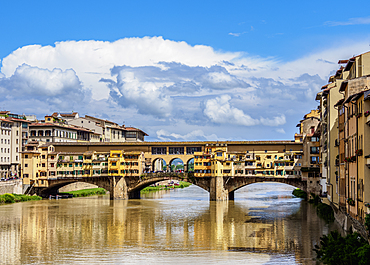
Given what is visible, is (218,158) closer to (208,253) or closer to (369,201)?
(208,253)

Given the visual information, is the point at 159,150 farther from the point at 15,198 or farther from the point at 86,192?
the point at 15,198

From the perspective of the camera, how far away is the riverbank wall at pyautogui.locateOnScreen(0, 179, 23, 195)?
73188 millimetres

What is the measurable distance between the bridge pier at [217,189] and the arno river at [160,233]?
5.54 meters

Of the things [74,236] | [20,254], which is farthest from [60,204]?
[20,254]

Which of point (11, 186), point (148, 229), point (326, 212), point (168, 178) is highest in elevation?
point (168, 178)

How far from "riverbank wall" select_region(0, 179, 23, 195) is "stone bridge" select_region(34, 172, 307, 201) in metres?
3.54

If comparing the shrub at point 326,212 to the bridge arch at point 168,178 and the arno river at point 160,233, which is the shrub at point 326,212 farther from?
the bridge arch at point 168,178

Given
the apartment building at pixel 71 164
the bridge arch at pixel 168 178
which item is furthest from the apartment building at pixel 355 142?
the apartment building at pixel 71 164

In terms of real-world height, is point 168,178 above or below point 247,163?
below

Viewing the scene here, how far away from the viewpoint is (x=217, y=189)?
75312mm

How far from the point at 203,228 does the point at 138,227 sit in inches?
265

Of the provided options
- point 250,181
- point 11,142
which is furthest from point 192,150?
point 11,142

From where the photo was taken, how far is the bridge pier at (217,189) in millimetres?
75375

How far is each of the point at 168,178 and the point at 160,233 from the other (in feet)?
116
